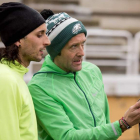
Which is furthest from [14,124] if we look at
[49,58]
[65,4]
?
[65,4]

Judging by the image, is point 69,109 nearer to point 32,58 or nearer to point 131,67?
point 32,58

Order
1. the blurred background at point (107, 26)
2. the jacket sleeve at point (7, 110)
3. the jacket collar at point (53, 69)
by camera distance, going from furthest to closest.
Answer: the blurred background at point (107, 26) < the jacket collar at point (53, 69) < the jacket sleeve at point (7, 110)

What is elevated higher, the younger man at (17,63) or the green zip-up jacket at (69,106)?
the younger man at (17,63)

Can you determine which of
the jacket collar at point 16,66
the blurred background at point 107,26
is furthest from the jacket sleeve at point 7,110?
the blurred background at point 107,26

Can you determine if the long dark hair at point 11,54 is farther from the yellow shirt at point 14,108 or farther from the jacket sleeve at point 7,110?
the jacket sleeve at point 7,110

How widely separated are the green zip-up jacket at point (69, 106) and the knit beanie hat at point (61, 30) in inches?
6.0

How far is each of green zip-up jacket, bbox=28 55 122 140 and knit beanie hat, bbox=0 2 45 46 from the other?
50 centimetres

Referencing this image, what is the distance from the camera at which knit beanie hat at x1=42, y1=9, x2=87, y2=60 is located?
269 cm

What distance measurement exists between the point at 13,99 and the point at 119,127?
80 centimetres

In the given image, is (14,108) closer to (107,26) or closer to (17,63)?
(17,63)

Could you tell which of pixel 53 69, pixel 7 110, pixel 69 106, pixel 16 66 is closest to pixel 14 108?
pixel 7 110

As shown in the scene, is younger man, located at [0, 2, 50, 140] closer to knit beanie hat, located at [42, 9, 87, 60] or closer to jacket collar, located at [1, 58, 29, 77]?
jacket collar, located at [1, 58, 29, 77]

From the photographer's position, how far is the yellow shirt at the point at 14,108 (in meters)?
2.06

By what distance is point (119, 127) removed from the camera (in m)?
2.53
